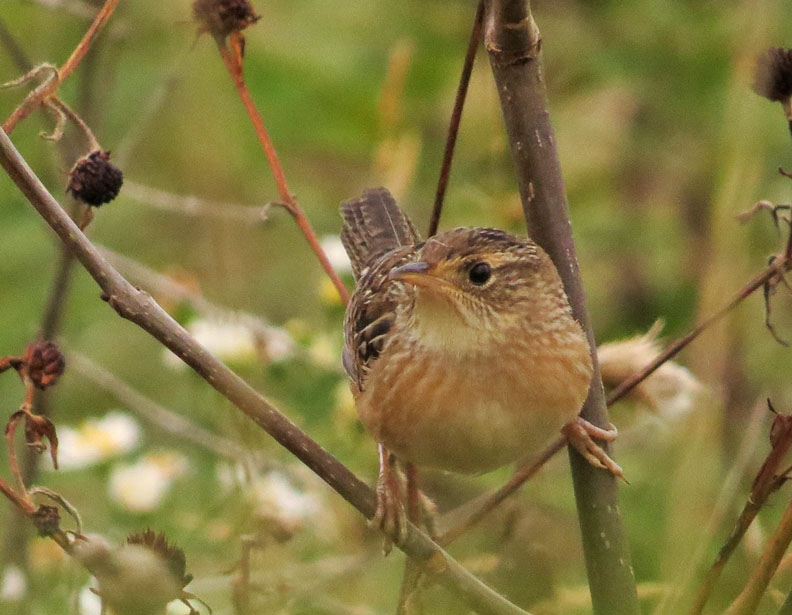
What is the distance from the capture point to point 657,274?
191 inches

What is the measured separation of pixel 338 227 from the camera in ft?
16.0

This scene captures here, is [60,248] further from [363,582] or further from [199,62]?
[363,582]

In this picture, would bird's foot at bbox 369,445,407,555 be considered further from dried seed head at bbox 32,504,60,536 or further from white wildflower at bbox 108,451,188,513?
white wildflower at bbox 108,451,188,513

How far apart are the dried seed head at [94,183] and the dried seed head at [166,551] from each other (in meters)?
0.52

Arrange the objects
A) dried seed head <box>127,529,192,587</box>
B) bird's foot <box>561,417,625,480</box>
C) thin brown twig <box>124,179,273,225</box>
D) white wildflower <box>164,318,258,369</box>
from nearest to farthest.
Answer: dried seed head <box>127,529,192,587</box> < bird's foot <box>561,417,625,480</box> < thin brown twig <box>124,179,273,225</box> < white wildflower <box>164,318,258,369</box>

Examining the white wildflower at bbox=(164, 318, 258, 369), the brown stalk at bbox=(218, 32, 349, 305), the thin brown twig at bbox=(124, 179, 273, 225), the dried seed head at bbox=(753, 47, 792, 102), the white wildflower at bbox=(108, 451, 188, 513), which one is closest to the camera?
the dried seed head at bbox=(753, 47, 792, 102)

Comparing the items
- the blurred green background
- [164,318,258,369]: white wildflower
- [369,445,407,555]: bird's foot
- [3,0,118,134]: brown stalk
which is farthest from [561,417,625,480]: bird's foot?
[164,318,258,369]: white wildflower

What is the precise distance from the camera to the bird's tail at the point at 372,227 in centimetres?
330

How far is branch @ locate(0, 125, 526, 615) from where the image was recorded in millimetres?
1566

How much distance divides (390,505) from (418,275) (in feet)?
1.65

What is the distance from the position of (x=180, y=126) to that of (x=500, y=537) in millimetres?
1185

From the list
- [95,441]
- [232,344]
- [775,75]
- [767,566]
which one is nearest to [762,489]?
[767,566]

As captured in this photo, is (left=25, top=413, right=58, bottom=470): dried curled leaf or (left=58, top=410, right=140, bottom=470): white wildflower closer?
(left=25, top=413, right=58, bottom=470): dried curled leaf

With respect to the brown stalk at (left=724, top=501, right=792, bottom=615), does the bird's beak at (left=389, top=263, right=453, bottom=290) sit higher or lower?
higher
